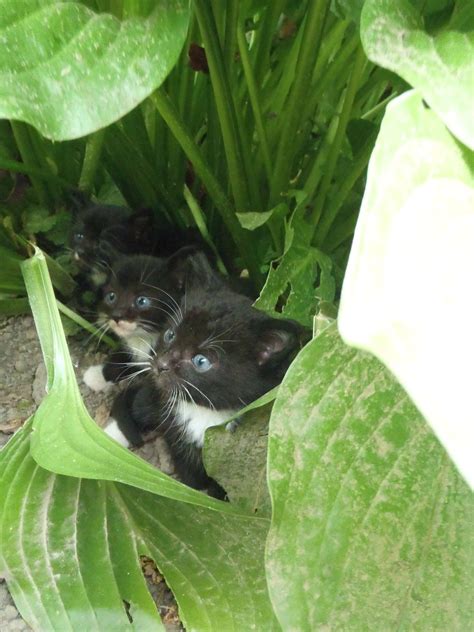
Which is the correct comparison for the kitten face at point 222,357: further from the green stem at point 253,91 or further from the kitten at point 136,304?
the green stem at point 253,91

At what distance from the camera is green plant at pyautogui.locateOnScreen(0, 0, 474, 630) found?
52 cm

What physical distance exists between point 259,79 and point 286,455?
0.92 metres

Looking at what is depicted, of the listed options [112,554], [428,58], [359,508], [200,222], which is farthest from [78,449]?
[200,222]

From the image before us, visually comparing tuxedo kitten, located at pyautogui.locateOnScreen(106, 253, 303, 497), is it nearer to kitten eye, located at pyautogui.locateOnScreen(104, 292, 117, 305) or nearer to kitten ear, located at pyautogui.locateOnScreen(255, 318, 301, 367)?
kitten ear, located at pyautogui.locateOnScreen(255, 318, 301, 367)

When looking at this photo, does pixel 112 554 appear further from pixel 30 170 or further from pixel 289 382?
pixel 30 170

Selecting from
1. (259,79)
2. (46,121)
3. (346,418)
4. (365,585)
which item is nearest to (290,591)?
(365,585)

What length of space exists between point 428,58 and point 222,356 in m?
0.72

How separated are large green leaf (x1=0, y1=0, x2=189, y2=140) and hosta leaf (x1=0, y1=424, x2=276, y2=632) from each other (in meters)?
0.56

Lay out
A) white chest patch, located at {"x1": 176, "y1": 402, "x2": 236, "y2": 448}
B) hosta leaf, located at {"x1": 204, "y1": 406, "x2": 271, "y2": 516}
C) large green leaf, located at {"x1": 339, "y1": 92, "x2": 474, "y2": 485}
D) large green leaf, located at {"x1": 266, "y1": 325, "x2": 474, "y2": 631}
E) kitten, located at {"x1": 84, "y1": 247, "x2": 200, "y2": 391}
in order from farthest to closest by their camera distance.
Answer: kitten, located at {"x1": 84, "y1": 247, "x2": 200, "y2": 391}
white chest patch, located at {"x1": 176, "y1": 402, "x2": 236, "y2": 448}
hosta leaf, located at {"x1": 204, "y1": 406, "x2": 271, "y2": 516}
large green leaf, located at {"x1": 266, "y1": 325, "x2": 474, "y2": 631}
large green leaf, located at {"x1": 339, "y1": 92, "x2": 474, "y2": 485}

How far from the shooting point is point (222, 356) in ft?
3.99

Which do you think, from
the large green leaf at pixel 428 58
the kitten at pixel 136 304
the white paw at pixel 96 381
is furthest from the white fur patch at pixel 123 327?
the large green leaf at pixel 428 58

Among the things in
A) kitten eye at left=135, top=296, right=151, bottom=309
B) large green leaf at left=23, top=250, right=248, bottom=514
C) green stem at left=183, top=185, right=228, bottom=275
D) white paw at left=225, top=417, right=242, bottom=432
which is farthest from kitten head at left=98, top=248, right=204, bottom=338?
large green leaf at left=23, top=250, right=248, bottom=514

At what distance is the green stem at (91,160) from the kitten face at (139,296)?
7.9 inches

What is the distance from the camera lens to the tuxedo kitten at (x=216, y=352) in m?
1.21
